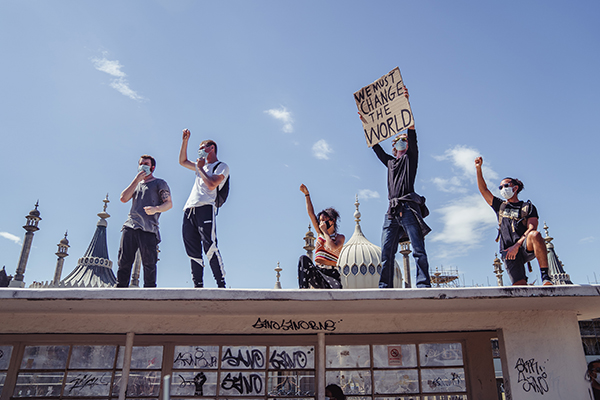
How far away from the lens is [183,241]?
6855 mm

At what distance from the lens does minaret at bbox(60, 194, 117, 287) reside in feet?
120

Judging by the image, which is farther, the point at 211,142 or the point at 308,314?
the point at 211,142

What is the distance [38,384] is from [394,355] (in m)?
4.94

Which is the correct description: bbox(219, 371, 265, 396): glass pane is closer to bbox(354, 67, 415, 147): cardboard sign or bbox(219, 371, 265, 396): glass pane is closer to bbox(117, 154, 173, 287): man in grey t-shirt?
bbox(117, 154, 173, 287): man in grey t-shirt

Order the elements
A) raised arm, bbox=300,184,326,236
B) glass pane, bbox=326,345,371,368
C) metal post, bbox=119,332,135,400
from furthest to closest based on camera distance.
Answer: raised arm, bbox=300,184,326,236 < glass pane, bbox=326,345,371,368 < metal post, bbox=119,332,135,400

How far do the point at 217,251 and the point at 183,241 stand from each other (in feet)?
1.88

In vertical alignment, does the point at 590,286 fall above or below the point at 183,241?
below

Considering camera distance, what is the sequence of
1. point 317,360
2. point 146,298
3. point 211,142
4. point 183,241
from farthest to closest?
point 211,142
point 183,241
point 317,360
point 146,298

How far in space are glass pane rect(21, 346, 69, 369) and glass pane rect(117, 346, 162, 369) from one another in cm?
78

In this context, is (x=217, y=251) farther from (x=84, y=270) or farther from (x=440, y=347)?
(x=84, y=270)

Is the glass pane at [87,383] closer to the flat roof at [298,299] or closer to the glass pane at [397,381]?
the flat roof at [298,299]

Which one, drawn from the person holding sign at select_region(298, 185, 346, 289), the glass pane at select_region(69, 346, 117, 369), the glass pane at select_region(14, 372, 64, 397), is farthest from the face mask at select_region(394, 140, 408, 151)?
the glass pane at select_region(14, 372, 64, 397)

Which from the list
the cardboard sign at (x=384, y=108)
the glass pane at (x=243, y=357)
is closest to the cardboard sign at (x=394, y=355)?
the glass pane at (x=243, y=357)

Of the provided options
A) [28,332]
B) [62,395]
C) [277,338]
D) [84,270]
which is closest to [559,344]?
[277,338]
